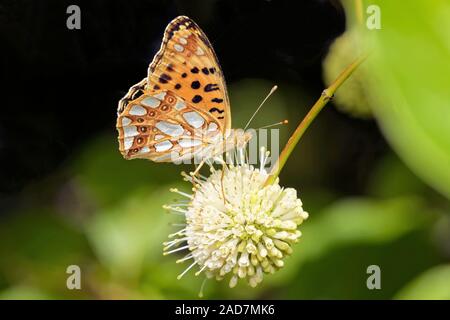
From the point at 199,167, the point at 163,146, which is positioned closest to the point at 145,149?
the point at 163,146

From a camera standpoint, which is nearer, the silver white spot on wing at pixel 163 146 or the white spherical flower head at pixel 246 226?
the white spherical flower head at pixel 246 226

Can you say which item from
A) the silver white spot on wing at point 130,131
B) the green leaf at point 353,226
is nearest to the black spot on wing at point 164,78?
the silver white spot on wing at point 130,131

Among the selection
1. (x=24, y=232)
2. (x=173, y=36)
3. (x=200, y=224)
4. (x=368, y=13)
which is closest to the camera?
(x=368, y=13)

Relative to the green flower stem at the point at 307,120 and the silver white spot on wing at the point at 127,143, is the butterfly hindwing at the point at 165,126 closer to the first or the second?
the silver white spot on wing at the point at 127,143

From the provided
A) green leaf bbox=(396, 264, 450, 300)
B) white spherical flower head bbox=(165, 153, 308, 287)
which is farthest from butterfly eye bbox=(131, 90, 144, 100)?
green leaf bbox=(396, 264, 450, 300)

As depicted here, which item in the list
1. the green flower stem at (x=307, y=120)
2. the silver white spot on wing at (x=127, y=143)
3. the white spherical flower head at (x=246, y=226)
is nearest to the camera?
the green flower stem at (x=307, y=120)
